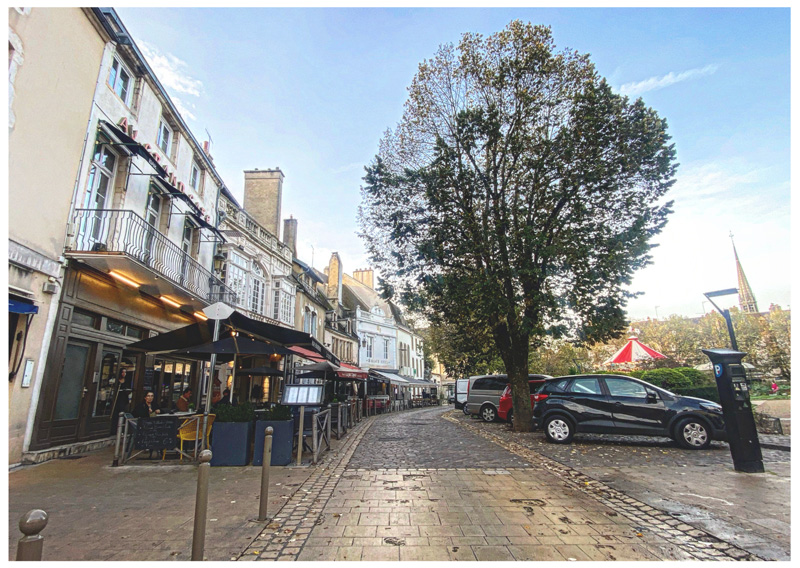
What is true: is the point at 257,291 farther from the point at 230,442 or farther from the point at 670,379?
the point at 670,379

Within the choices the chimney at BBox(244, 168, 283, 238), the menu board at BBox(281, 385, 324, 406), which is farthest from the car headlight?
the chimney at BBox(244, 168, 283, 238)

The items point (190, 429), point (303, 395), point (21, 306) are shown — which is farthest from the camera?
point (303, 395)

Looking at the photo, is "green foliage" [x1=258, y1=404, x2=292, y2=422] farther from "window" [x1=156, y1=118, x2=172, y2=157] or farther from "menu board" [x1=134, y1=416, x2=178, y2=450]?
"window" [x1=156, y1=118, x2=172, y2=157]

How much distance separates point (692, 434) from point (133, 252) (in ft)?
Result: 45.3

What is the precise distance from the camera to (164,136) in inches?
536

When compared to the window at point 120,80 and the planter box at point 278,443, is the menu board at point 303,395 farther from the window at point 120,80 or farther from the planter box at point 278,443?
the window at point 120,80

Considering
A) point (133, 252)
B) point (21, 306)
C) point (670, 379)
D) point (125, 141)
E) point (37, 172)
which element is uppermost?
point (125, 141)

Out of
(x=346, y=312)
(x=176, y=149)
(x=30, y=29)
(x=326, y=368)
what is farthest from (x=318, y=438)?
(x=346, y=312)

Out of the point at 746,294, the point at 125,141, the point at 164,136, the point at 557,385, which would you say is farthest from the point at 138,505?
the point at 746,294

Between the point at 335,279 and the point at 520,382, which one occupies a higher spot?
the point at 335,279

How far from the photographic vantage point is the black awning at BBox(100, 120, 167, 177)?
1004 cm

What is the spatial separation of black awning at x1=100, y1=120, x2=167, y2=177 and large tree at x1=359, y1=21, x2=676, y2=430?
23.2 ft

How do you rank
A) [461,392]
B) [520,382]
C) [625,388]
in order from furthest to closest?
[461,392], [520,382], [625,388]

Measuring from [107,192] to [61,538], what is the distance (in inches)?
356
